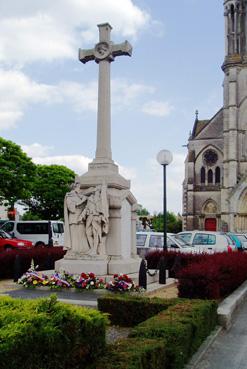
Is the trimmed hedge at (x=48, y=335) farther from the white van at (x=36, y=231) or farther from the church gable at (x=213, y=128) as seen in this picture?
the church gable at (x=213, y=128)

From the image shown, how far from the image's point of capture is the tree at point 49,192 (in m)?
52.5

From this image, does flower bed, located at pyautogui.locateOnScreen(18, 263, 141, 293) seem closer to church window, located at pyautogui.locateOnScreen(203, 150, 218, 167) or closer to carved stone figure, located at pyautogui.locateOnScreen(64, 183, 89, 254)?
carved stone figure, located at pyautogui.locateOnScreen(64, 183, 89, 254)

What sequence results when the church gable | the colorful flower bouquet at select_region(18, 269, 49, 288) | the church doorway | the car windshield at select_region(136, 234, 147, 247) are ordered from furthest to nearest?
the church gable → the church doorway → the car windshield at select_region(136, 234, 147, 247) → the colorful flower bouquet at select_region(18, 269, 49, 288)

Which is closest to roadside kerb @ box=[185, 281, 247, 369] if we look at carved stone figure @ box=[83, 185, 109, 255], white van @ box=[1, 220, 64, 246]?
carved stone figure @ box=[83, 185, 109, 255]

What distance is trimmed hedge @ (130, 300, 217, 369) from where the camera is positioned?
17.9ft

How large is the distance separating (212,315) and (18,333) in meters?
4.60

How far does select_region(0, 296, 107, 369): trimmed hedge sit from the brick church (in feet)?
148

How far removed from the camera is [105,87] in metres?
13.0

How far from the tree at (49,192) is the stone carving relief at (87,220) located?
4057cm

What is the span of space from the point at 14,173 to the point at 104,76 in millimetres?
25326

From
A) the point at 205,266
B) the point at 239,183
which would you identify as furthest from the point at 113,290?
the point at 239,183

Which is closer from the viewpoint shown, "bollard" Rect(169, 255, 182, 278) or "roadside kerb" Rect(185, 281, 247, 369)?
"roadside kerb" Rect(185, 281, 247, 369)

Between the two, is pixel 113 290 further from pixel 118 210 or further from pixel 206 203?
pixel 206 203

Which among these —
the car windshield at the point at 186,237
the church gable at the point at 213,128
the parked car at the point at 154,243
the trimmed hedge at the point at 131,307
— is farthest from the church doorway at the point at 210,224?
the trimmed hedge at the point at 131,307
